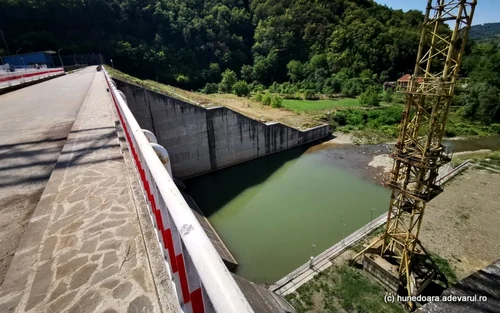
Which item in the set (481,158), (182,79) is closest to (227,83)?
(182,79)

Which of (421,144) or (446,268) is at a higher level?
(421,144)

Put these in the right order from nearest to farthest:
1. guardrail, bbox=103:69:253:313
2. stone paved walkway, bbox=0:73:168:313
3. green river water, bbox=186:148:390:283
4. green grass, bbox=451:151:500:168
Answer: guardrail, bbox=103:69:253:313, stone paved walkway, bbox=0:73:168:313, green river water, bbox=186:148:390:283, green grass, bbox=451:151:500:168

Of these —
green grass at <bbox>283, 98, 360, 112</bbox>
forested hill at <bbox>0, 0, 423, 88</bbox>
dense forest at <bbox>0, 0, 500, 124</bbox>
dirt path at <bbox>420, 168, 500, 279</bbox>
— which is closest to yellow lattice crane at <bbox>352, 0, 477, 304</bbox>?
dirt path at <bbox>420, 168, 500, 279</bbox>

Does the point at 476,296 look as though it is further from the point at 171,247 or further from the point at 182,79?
the point at 182,79

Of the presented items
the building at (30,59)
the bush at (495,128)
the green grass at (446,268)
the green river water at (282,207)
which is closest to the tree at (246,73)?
the building at (30,59)

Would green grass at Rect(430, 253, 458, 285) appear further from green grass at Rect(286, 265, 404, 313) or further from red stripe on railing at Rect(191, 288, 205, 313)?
red stripe on railing at Rect(191, 288, 205, 313)

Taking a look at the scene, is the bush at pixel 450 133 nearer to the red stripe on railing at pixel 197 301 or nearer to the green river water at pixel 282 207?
the green river water at pixel 282 207
